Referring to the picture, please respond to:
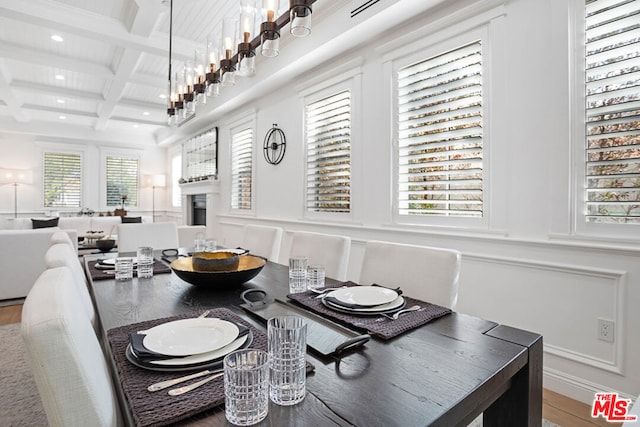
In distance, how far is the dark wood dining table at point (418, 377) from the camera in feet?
2.09

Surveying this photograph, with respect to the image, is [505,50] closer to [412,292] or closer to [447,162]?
[447,162]

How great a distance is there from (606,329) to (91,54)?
552 cm

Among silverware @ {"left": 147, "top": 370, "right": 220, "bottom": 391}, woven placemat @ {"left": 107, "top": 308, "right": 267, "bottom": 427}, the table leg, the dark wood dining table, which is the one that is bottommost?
the table leg

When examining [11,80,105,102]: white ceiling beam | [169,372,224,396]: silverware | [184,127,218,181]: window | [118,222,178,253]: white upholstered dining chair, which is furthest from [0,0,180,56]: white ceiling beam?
[169,372,224,396]: silverware

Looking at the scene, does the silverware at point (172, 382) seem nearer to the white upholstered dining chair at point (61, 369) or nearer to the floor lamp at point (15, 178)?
the white upholstered dining chair at point (61, 369)

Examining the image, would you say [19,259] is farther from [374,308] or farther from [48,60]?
[374,308]

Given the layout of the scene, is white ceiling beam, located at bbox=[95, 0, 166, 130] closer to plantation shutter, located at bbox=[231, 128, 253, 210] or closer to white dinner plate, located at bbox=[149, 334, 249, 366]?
plantation shutter, located at bbox=[231, 128, 253, 210]

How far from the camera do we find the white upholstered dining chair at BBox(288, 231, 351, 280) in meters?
2.03

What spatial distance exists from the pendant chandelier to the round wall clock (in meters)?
1.67

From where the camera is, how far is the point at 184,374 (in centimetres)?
76

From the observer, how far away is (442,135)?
2510 millimetres

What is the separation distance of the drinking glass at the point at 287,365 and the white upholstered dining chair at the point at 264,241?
1.84 meters

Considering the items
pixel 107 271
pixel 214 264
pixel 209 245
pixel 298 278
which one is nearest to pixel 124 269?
pixel 107 271

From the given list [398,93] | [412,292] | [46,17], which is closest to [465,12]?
[398,93]
